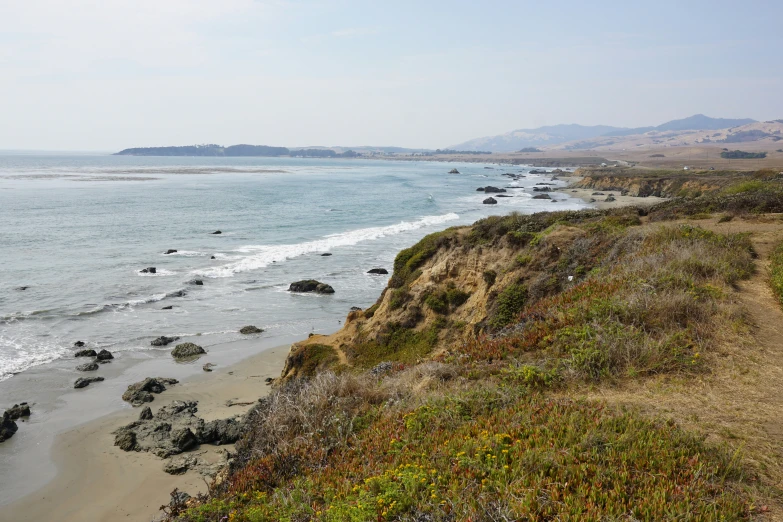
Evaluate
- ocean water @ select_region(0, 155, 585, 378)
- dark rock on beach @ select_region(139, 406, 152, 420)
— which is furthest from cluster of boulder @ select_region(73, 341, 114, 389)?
dark rock on beach @ select_region(139, 406, 152, 420)

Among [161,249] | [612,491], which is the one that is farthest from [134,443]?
[161,249]

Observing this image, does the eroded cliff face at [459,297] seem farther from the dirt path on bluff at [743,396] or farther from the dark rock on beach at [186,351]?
the dark rock on beach at [186,351]

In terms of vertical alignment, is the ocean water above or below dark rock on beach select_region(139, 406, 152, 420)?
above

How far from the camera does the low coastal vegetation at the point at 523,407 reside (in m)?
5.45

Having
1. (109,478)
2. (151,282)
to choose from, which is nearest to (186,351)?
(109,478)

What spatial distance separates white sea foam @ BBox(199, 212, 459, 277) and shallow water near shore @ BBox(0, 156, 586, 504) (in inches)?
7.6

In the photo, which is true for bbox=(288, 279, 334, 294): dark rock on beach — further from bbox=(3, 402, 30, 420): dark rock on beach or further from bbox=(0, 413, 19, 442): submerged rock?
bbox=(0, 413, 19, 442): submerged rock

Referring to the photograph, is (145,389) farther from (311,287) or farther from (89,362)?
(311,287)

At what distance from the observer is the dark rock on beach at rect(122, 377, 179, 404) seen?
17359 mm

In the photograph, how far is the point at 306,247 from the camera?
4500cm

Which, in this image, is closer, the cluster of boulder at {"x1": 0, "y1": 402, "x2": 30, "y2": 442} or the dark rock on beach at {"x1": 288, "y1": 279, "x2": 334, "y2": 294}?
the cluster of boulder at {"x1": 0, "y1": 402, "x2": 30, "y2": 442}

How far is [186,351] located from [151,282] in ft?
42.8

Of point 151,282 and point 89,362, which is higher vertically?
point 151,282

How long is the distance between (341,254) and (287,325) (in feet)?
56.1
